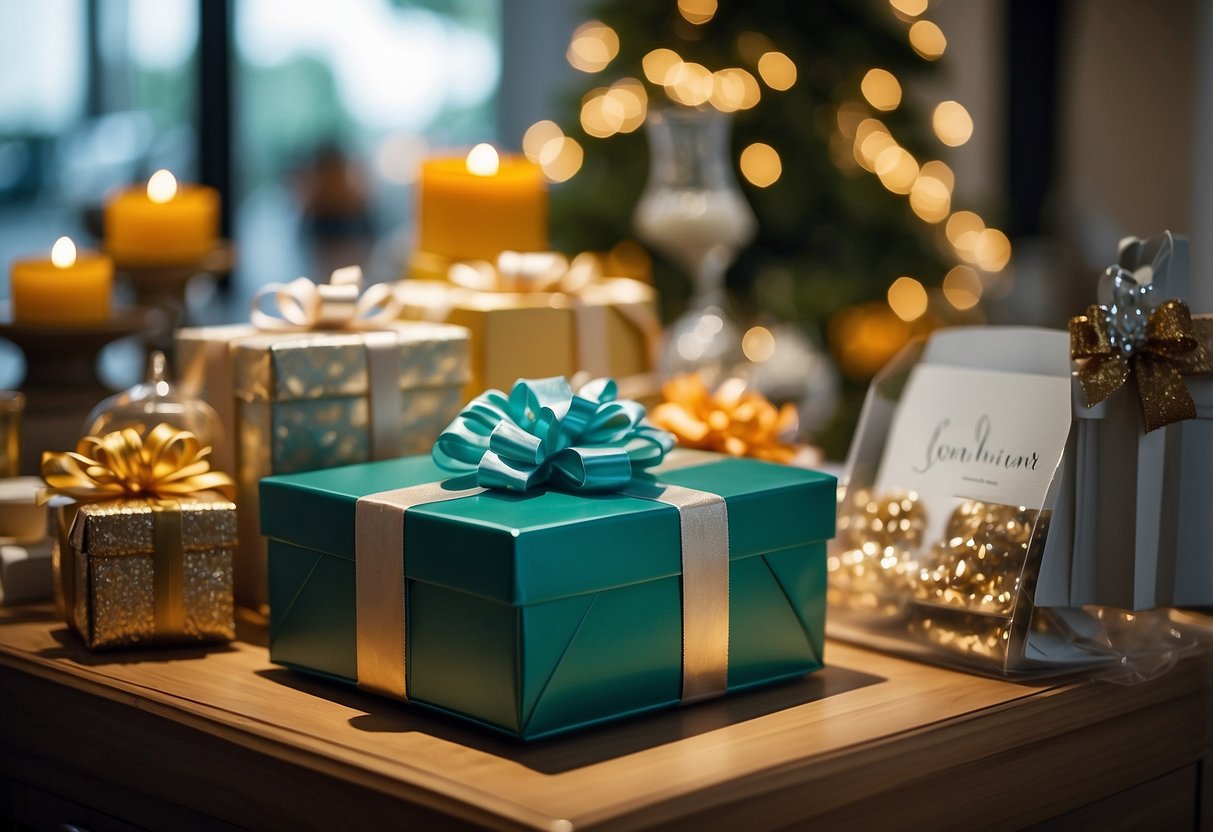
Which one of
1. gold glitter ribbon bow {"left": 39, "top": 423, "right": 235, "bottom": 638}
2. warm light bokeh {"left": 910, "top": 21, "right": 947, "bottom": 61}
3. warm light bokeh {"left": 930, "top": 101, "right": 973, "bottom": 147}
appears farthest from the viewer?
warm light bokeh {"left": 930, "top": 101, "right": 973, "bottom": 147}

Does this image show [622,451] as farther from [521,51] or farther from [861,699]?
[521,51]

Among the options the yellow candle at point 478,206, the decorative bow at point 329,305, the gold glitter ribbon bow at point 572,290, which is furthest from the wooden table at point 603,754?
the yellow candle at point 478,206

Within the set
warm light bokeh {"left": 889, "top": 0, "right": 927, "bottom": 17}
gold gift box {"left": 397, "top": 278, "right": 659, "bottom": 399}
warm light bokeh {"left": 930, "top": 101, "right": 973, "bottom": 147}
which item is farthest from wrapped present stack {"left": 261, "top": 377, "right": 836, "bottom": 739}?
warm light bokeh {"left": 930, "top": 101, "right": 973, "bottom": 147}

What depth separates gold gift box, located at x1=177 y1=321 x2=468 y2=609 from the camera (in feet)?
2.97

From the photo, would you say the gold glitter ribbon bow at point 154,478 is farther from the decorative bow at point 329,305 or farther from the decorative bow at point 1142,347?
the decorative bow at point 1142,347

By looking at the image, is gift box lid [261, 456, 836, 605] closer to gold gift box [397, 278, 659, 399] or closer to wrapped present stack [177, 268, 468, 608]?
wrapped present stack [177, 268, 468, 608]

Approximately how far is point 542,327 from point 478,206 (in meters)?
0.18

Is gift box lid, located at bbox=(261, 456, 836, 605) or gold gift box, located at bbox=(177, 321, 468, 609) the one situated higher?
gold gift box, located at bbox=(177, 321, 468, 609)

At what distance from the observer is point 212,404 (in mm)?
966

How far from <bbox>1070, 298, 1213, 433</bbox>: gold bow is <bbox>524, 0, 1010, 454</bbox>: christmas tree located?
1.57 meters

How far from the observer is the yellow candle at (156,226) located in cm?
134

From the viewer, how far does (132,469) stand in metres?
0.86

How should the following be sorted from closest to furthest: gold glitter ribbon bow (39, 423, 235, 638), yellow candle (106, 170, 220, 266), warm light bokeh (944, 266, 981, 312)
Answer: gold glitter ribbon bow (39, 423, 235, 638) < yellow candle (106, 170, 220, 266) < warm light bokeh (944, 266, 981, 312)

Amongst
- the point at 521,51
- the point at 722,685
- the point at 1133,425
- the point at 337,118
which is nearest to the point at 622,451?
the point at 722,685
